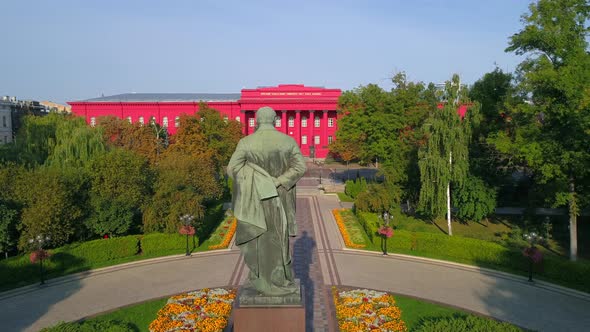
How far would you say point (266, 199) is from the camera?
308 inches

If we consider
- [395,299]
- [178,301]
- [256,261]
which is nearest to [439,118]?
[395,299]

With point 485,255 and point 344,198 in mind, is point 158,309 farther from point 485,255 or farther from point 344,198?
point 344,198

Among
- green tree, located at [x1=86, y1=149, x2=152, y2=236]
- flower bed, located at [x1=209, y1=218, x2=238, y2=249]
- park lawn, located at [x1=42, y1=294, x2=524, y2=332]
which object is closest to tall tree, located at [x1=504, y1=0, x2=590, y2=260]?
park lawn, located at [x1=42, y1=294, x2=524, y2=332]

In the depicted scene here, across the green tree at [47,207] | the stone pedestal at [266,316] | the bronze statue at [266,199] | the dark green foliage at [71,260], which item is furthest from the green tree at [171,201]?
the stone pedestal at [266,316]

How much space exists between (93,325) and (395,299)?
9488 mm

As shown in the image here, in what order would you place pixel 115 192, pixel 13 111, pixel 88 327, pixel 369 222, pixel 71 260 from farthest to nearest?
pixel 13 111 < pixel 369 222 < pixel 115 192 < pixel 71 260 < pixel 88 327

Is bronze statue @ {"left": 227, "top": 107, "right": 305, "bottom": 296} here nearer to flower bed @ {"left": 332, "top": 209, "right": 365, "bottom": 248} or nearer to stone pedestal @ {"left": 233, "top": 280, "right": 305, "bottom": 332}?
stone pedestal @ {"left": 233, "top": 280, "right": 305, "bottom": 332}

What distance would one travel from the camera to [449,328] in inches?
428

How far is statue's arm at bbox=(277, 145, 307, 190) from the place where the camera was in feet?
25.2

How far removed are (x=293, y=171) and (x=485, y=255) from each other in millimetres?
15028

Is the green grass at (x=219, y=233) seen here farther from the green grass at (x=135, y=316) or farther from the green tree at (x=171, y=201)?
the green grass at (x=135, y=316)

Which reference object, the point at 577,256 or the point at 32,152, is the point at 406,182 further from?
the point at 32,152

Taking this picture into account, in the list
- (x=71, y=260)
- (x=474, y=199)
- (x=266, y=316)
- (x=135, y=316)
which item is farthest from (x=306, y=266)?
(x=474, y=199)

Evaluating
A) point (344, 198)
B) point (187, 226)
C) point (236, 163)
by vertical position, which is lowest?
point (344, 198)
